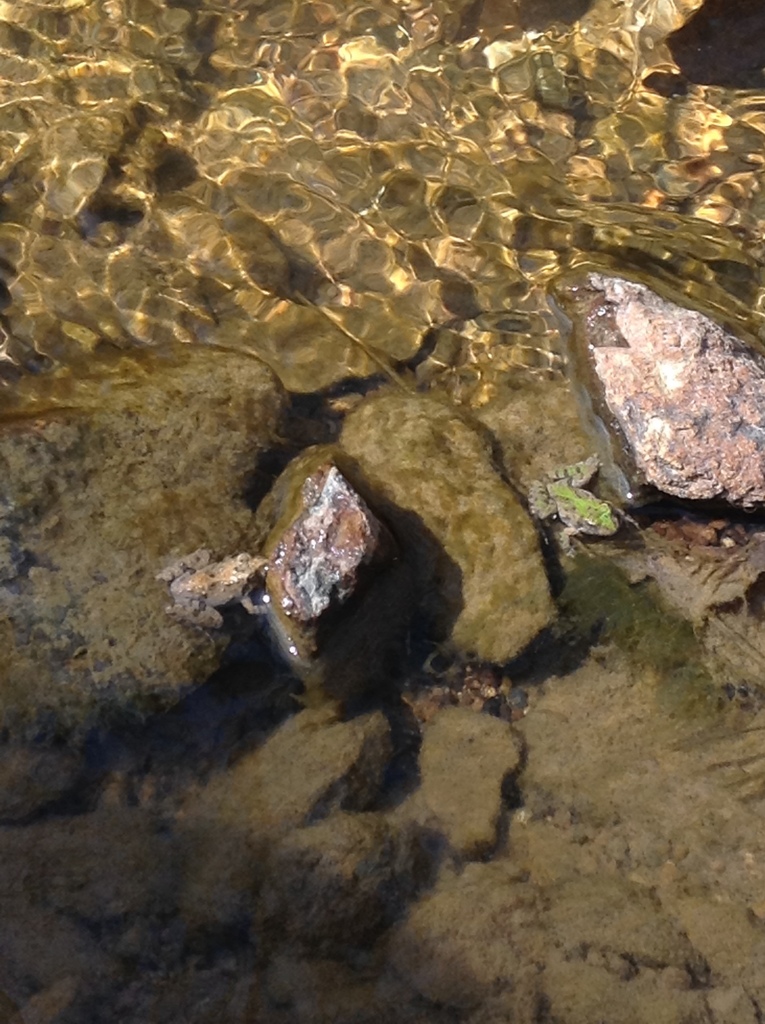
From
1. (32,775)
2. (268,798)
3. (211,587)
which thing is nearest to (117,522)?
(211,587)

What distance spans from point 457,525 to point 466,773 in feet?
3.42

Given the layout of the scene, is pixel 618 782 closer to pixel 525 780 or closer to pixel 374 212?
pixel 525 780

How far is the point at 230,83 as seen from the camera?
17.5 ft

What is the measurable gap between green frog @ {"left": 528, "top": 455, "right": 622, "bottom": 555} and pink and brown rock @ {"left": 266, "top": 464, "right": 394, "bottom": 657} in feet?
2.91

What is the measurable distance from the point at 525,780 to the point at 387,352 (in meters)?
2.17

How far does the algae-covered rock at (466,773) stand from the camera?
11.9 ft

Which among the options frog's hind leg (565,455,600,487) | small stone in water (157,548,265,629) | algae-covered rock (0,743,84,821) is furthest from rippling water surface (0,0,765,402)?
algae-covered rock (0,743,84,821)

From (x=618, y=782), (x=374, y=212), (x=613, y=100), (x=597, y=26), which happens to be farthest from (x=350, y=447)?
(x=597, y=26)

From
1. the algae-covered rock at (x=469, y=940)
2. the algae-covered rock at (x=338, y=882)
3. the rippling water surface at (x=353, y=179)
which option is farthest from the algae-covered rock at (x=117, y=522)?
the algae-covered rock at (x=469, y=940)

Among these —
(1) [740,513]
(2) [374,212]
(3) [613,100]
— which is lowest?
(1) [740,513]

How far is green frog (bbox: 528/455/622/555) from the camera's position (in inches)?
163

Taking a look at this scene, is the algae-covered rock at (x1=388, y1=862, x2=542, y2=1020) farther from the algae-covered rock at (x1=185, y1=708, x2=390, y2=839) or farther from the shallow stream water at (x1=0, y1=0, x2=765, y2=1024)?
the algae-covered rock at (x1=185, y1=708, x2=390, y2=839)

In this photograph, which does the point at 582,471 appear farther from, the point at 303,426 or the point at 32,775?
the point at 32,775

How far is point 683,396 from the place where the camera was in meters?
4.10
